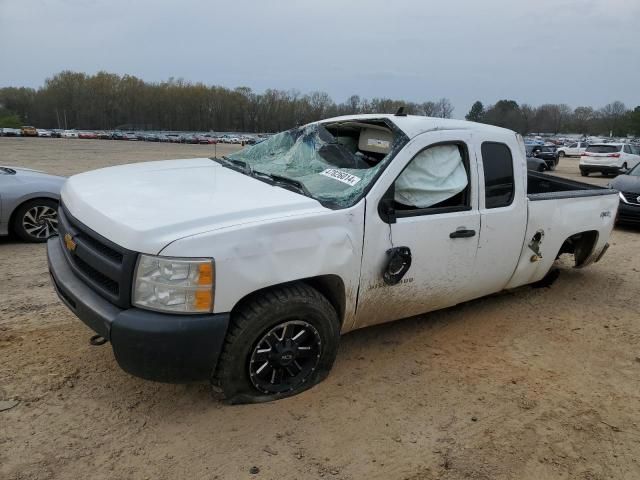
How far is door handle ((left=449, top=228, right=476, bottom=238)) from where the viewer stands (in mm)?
3775

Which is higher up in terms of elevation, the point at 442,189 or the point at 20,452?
the point at 442,189

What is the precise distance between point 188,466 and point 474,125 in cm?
328

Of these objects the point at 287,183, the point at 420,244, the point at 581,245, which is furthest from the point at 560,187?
the point at 287,183

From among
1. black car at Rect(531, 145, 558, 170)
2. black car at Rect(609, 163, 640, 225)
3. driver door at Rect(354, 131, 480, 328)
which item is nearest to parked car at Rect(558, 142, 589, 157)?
black car at Rect(531, 145, 558, 170)

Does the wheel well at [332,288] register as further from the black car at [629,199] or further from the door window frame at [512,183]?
the black car at [629,199]

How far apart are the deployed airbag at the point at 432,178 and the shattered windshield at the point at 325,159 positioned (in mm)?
222

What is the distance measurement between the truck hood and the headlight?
9 cm

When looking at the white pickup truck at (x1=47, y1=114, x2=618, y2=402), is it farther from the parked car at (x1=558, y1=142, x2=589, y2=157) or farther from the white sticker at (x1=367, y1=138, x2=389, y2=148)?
the parked car at (x1=558, y1=142, x2=589, y2=157)

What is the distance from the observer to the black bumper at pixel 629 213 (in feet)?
31.6

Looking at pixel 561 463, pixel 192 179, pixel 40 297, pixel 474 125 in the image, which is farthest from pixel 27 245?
pixel 561 463

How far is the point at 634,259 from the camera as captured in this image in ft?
24.4

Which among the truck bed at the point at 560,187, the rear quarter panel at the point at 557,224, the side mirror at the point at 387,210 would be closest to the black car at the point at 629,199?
the truck bed at the point at 560,187

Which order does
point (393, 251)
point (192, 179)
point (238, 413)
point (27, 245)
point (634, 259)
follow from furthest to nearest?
point (634, 259)
point (27, 245)
point (192, 179)
point (393, 251)
point (238, 413)

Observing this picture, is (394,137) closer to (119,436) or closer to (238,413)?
(238,413)
